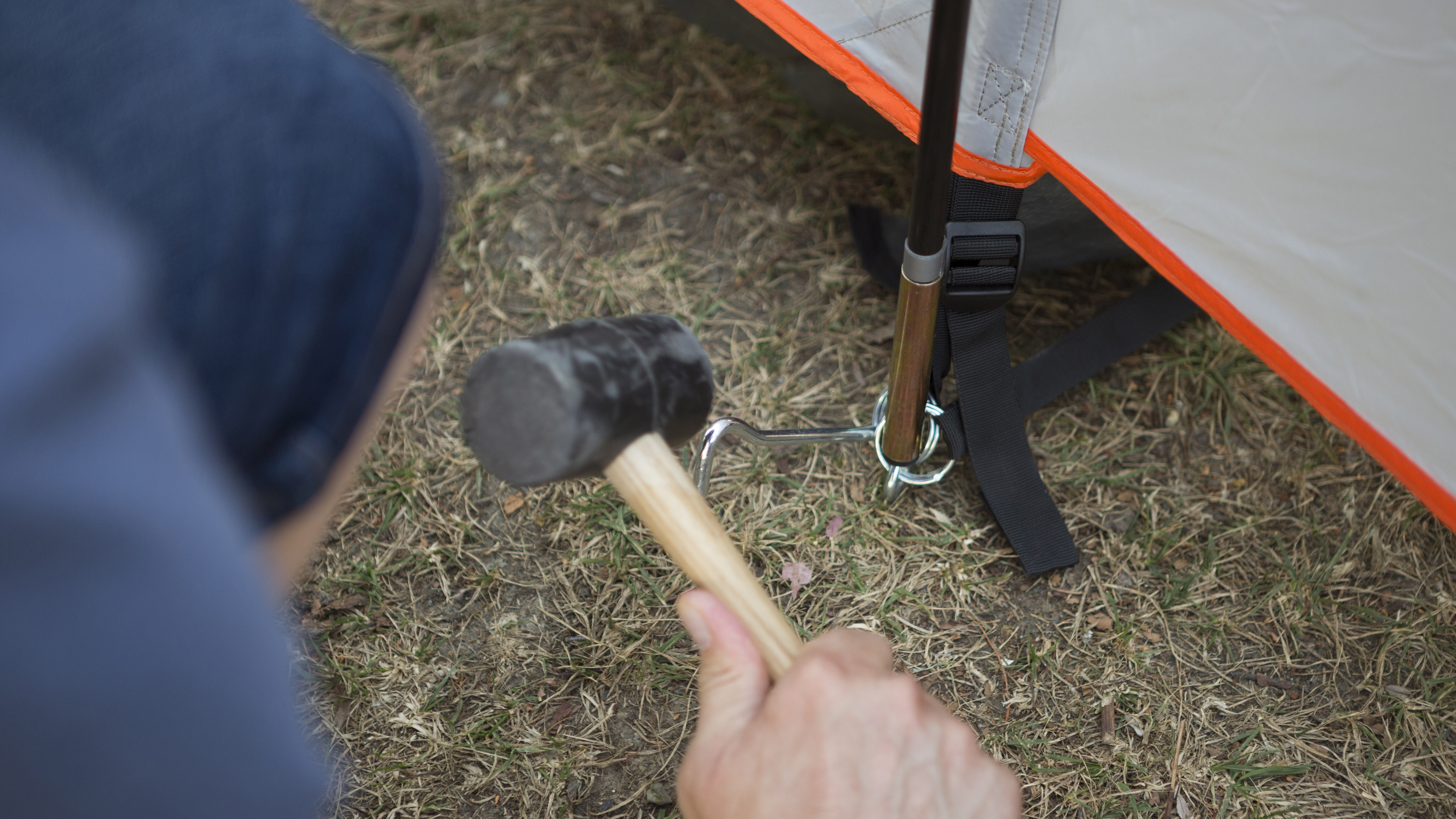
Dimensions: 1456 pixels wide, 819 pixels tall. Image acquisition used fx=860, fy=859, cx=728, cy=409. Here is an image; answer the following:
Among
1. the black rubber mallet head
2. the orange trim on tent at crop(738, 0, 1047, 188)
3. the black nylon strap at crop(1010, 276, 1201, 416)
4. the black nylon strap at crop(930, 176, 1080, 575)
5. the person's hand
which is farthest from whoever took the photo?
the black nylon strap at crop(1010, 276, 1201, 416)

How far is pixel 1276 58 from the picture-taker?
1077 millimetres

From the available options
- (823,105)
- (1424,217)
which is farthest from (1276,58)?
(823,105)

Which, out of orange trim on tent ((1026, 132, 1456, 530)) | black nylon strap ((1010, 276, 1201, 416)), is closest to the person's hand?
orange trim on tent ((1026, 132, 1456, 530))

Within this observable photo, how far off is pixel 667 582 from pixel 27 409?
1.24 meters

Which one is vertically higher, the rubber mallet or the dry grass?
the rubber mallet

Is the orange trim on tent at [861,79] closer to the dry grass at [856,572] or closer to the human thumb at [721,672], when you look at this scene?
the dry grass at [856,572]

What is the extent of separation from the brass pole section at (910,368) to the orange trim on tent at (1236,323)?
0.90ft

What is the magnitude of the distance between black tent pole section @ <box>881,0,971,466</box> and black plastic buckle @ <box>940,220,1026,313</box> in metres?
0.07

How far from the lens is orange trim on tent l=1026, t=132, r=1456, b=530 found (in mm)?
1217

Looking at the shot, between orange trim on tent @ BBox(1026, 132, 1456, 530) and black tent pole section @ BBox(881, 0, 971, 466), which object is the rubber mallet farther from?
orange trim on tent @ BBox(1026, 132, 1456, 530)

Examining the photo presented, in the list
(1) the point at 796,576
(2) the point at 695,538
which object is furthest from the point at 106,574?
(1) the point at 796,576

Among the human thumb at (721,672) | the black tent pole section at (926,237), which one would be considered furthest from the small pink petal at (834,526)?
the human thumb at (721,672)

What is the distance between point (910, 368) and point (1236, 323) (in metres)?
0.50

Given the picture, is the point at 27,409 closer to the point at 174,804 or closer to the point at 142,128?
the point at 174,804
